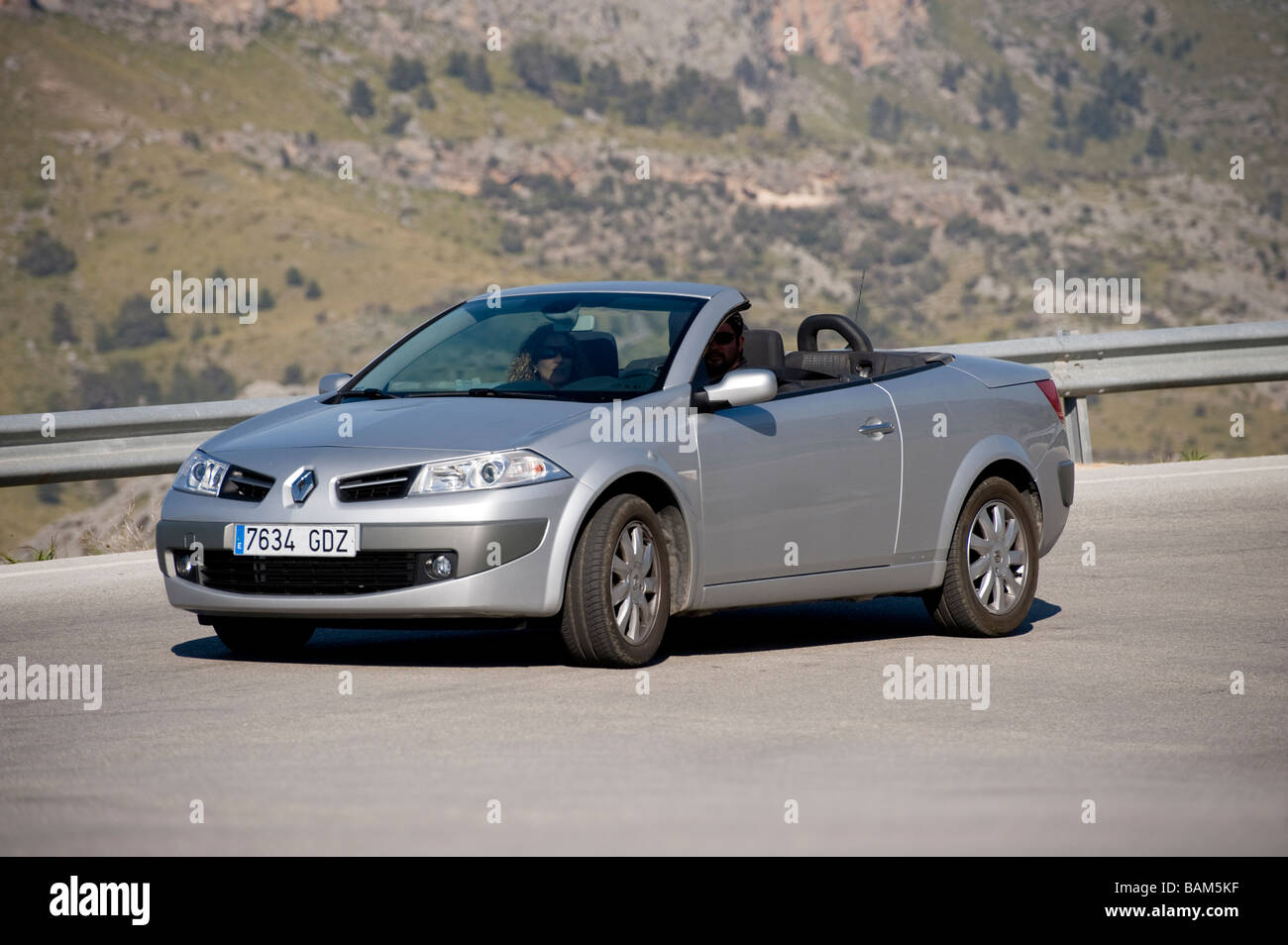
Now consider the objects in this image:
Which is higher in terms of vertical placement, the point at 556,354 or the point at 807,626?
the point at 556,354

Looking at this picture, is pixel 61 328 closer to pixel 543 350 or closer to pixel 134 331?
pixel 134 331

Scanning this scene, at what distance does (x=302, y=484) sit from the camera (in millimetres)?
7703

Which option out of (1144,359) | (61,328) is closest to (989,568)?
(1144,359)

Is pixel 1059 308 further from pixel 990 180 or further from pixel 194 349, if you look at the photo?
pixel 194 349

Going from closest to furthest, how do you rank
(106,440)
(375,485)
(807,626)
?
(375,485)
(807,626)
(106,440)

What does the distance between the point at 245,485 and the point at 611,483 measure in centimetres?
144

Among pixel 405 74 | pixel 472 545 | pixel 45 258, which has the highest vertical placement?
pixel 405 74

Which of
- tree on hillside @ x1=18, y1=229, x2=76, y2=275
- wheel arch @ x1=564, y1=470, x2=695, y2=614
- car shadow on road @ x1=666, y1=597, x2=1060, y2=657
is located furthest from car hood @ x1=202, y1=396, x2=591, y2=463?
tree on hillside @ x1=18, y1=229, x2=76, y2=275

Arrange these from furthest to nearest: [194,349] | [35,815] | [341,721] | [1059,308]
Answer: [1059,308] < [194,349] < [341,721] < [35,815]

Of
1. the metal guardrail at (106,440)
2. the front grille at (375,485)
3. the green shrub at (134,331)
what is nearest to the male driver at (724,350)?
the front grille at (375,485)

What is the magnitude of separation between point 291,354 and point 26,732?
92.2 meters

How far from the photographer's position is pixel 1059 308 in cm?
10694

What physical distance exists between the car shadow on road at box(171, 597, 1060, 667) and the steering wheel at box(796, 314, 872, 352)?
1362 mm

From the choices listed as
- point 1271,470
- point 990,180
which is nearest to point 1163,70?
point 990,180
